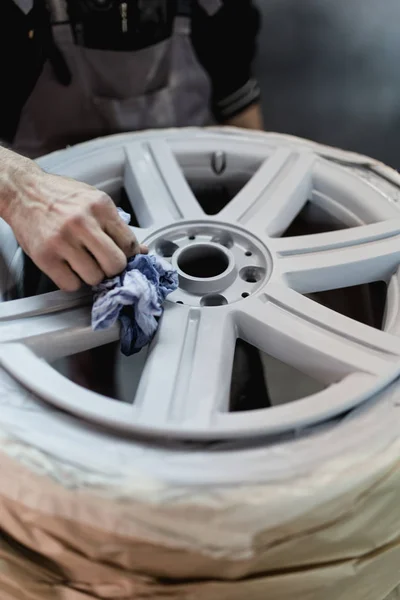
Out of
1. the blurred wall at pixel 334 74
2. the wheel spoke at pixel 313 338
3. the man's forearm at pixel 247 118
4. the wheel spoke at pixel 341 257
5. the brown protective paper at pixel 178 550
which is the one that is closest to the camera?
the brown protective paper at pixel 178 550

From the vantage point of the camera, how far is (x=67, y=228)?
0.60 metres

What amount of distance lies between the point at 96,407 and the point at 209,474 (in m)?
0.11

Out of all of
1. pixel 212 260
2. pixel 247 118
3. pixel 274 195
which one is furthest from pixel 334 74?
pixel 212 260

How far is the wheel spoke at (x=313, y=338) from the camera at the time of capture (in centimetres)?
59

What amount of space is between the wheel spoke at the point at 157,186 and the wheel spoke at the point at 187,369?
17cm

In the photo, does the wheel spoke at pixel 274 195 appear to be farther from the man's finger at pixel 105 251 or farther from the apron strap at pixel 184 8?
the apron strap at pixel 184 8

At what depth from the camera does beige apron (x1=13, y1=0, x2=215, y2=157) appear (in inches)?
41.6

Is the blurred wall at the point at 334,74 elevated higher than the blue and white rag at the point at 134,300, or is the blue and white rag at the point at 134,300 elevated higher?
the blue and white rag at the point at 134,300

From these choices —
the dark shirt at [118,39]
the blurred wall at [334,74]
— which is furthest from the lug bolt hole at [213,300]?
the blurred wall at [334,74]

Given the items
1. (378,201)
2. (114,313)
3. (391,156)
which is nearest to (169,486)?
(114,313)

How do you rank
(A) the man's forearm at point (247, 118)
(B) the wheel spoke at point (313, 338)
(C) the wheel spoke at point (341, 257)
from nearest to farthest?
(B) the wheel spoke at point (313, 338), (C) the wheel spoke at point (341, 257), (A) the man's forearm at point (247, 118)

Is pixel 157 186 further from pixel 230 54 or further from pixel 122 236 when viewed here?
pixel 230 54

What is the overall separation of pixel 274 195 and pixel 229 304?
0.67 feet

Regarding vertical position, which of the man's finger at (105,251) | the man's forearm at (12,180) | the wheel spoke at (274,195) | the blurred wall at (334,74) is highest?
the man's forearm at (12,180)
